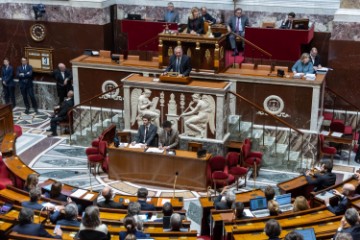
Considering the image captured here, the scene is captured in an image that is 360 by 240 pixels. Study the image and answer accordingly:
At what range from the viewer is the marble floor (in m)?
12.3

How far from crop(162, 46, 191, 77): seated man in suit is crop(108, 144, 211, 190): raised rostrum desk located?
6.75ft

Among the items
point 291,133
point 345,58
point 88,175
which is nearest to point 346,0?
point 345,58

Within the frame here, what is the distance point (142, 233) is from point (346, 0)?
31.5 feet

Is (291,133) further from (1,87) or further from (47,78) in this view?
(1,87)

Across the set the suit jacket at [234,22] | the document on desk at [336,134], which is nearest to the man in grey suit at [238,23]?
the suit jacket at [234,22]

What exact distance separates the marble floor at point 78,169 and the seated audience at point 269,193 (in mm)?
1782

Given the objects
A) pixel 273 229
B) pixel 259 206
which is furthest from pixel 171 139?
pixel 273 229

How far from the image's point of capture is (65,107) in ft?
51.2

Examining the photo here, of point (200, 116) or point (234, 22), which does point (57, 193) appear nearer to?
point (200, 116)

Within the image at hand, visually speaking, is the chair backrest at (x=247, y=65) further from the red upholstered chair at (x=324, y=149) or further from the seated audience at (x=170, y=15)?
the seated audience at (x=170, y=15)

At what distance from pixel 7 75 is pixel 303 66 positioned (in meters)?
8.63

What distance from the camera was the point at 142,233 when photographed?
7.71 metres

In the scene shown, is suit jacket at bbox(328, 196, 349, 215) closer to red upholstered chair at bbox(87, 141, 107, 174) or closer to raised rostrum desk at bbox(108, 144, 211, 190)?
raised rostrum desk at bbox(108, 144, 211, 190)

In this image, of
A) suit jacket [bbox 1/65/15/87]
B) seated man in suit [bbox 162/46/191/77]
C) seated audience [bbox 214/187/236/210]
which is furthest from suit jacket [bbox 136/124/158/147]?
suit jacket [bbox 1/65/15/87]
